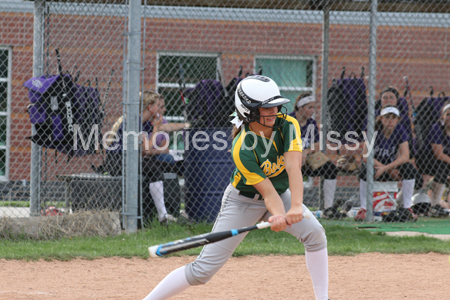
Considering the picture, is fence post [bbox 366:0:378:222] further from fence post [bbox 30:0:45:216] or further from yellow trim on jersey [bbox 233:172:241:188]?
fence post [bbox 30:0:45:216]

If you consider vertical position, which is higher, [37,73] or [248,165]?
[37,73]

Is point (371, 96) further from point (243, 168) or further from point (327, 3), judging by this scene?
point (243, 168)

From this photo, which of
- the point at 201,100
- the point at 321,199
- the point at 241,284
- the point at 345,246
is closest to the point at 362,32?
the point at 321,199

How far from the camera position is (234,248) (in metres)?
2.97

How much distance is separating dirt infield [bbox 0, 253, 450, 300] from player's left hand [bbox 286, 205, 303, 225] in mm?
998

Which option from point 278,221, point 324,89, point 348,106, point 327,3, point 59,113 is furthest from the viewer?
point 324,89

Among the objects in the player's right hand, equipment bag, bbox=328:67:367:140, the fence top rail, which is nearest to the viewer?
the player's right hand

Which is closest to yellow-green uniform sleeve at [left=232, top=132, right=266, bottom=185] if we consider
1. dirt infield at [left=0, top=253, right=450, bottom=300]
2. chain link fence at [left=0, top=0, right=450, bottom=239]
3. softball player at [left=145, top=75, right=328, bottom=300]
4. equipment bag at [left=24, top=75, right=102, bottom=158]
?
softball player at [left=145, top=75, right=328, bottom=300]

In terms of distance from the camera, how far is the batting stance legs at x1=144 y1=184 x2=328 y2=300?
9.29 feet

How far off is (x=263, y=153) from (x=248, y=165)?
158 millimetres

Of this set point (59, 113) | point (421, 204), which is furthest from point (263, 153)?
point (421, 204)

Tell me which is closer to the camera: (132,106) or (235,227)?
(235,227)

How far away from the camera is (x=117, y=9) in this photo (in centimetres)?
690

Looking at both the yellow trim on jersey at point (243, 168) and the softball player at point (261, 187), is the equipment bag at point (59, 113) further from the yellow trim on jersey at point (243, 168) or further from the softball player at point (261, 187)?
the yellow trim on jersey at point (243, 168)
